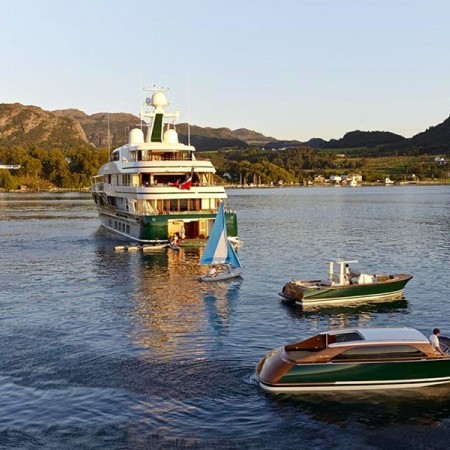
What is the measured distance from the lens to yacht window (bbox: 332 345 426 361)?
92.1 feet

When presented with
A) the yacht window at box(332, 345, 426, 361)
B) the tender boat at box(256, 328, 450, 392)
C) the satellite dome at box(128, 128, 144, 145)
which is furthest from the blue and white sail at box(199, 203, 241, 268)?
the satellite dome at box(128, 128, 144, 145)

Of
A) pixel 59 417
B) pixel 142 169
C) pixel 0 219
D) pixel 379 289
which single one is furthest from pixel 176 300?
pixel 0 219

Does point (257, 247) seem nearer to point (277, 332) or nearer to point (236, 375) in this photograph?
point (277, 332)

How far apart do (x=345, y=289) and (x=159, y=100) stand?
181ft

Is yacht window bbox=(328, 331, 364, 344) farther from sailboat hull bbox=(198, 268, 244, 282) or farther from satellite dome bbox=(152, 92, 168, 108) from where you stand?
satellite dome bbox=(152, 92, 168, 108)

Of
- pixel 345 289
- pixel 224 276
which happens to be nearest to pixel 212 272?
pixel 224 276

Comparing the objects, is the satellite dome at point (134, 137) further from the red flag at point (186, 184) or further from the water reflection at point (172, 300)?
the water reflection at point (172, 300)

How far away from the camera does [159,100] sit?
9281 cm

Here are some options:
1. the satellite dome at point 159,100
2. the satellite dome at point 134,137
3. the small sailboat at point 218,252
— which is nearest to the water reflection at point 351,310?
the small sailboat at point 218,252

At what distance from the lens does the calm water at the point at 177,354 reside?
24.5 metres

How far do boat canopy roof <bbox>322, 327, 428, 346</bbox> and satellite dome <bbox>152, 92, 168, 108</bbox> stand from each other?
2682 inches

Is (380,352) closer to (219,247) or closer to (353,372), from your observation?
(353,372)

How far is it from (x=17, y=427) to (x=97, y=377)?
595 centimetres

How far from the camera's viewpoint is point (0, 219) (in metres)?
138
